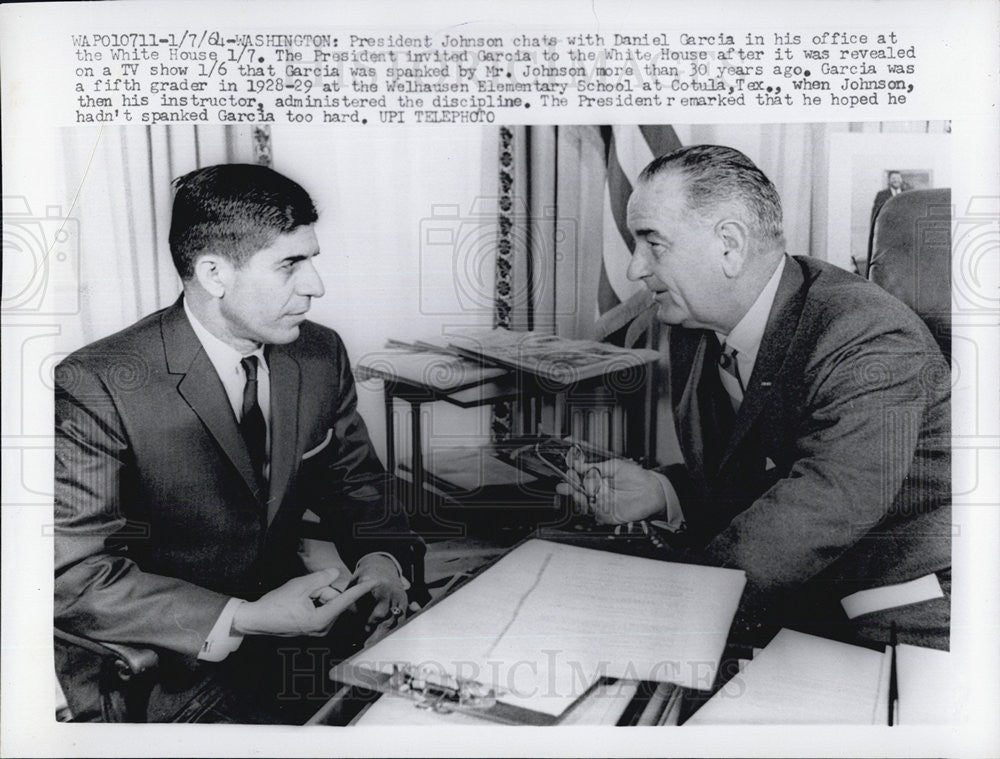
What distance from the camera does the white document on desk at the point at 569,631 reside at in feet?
5.16

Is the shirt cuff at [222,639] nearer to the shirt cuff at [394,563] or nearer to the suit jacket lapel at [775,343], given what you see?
the shirt cuff at [394,563]

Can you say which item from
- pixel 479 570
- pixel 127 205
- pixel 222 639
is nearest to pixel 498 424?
pixel 479 570

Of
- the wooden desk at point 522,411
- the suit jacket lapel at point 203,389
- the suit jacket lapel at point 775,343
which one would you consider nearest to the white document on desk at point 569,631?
the wooden desk at point 522,411

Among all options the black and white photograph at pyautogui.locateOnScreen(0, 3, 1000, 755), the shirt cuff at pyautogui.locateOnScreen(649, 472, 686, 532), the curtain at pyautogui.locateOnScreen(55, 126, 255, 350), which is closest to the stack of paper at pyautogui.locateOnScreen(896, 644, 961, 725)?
the black and white photograph at pyautogui.locateOnScreen(0, 3, 1000, 755)

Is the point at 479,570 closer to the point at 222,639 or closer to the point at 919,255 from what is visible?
the point at 222,639

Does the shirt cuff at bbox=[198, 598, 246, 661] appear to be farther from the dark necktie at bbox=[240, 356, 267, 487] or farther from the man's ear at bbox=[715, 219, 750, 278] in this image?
the man's ear at bbox=[715, 219, 750, 278]

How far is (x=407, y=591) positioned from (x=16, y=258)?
0.87 metres

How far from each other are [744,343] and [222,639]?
99 centimetres

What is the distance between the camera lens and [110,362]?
1600 millimetres

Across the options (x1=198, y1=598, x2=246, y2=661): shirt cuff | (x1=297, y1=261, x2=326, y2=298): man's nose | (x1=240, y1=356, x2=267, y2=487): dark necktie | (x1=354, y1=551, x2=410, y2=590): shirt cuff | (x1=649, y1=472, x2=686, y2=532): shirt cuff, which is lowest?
(x1=198, y1=598, x2=246, y2=661): shirt cuff

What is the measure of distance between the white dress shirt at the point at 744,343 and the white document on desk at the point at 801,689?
272 millimetres

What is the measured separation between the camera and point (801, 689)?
1.60 meters

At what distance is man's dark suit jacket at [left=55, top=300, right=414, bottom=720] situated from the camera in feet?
5.17

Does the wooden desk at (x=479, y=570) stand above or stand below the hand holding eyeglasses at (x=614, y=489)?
below
